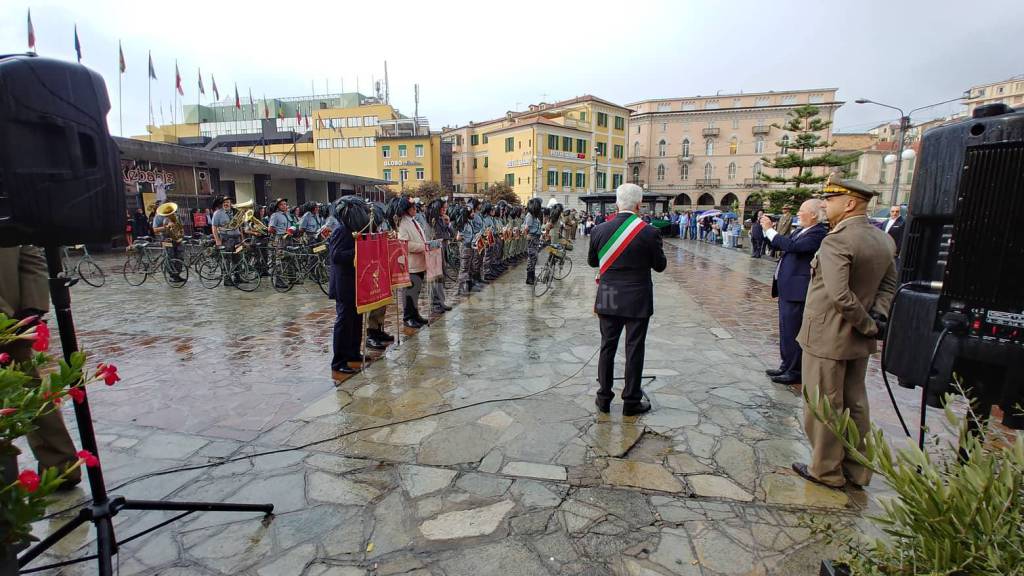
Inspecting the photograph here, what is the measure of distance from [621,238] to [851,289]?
59.5 inches

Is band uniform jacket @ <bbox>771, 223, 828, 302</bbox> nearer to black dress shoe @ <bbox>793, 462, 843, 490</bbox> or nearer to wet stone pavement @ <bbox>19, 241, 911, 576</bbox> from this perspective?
wet stone pavement @ <bbox>19, 241, 911, 576</bbox>

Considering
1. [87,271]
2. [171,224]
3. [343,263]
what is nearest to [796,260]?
[343,263]

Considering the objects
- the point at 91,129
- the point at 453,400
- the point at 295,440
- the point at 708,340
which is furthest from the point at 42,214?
the point at 708,340

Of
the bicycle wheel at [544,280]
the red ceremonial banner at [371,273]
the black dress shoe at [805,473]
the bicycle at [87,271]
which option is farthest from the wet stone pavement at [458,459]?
the bicycle at [87,271]

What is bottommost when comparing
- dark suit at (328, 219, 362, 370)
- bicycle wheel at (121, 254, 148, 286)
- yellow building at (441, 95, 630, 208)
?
bicycle wheel at (121, 254, 148, 286)

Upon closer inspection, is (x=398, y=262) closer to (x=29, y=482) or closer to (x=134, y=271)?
(x=29, y=482)

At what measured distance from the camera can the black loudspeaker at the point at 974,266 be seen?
1828 mm

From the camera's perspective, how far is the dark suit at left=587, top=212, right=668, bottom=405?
3705mm

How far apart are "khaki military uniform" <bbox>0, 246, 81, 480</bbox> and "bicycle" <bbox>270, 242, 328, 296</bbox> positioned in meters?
6.38

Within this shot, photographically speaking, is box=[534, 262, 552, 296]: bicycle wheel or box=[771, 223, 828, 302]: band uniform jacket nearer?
box=[771, 223, 828, 302]: band uniform jacket

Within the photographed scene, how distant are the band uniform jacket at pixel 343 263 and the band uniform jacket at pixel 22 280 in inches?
89.8

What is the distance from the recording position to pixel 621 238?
3709 millimetres

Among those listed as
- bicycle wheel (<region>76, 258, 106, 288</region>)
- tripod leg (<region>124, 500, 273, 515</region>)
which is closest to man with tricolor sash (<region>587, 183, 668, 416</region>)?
tripod leg (<region>124, 500, 273, 515</region>)

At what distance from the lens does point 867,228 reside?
2.77 metres
